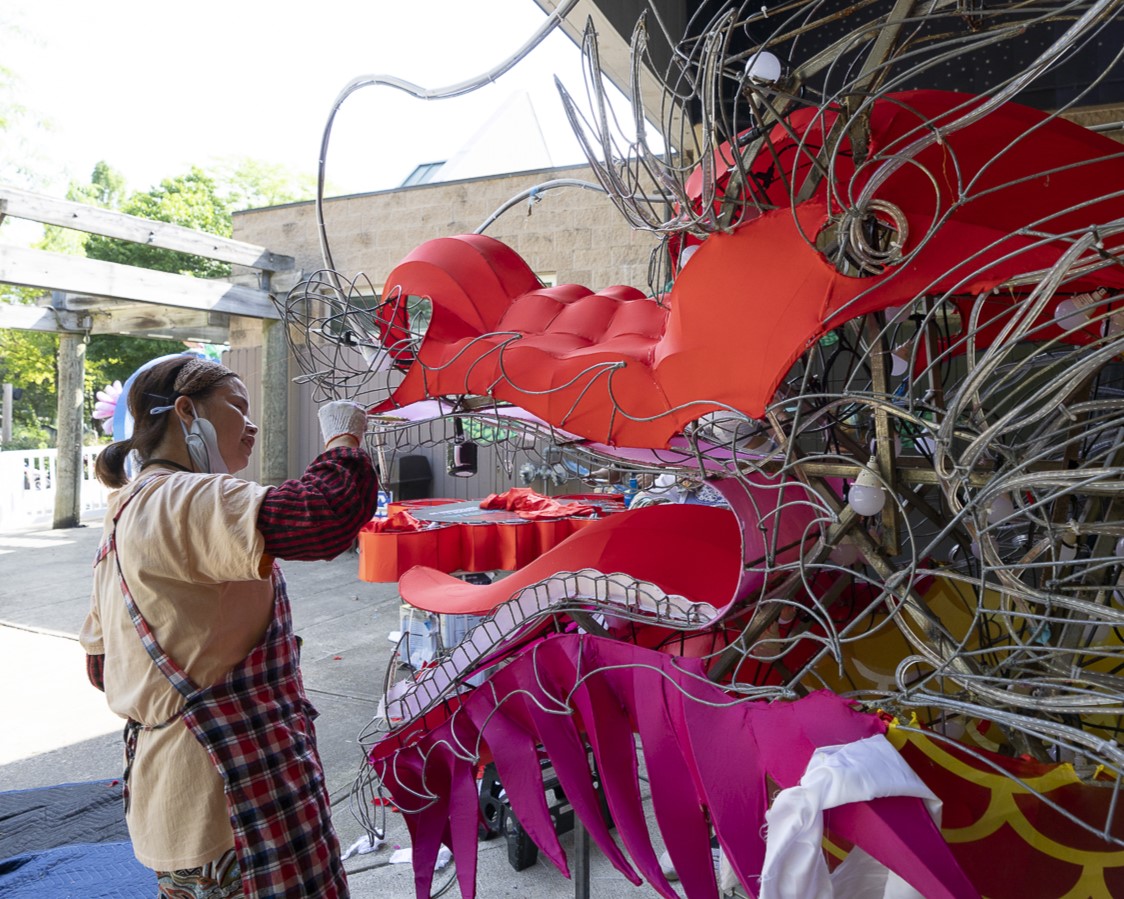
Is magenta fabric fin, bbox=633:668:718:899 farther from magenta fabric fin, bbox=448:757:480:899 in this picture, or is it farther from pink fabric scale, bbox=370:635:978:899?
magenta fabric fin, bbox=448:757:480:899

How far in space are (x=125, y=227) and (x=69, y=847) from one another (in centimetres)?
578

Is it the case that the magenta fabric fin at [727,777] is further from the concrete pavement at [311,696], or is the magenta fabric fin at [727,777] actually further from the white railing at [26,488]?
A: the white railing at [26,488]

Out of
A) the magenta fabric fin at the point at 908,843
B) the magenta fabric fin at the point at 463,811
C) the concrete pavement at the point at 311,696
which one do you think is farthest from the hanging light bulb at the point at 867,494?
the concrete pavement at the point at 311,696

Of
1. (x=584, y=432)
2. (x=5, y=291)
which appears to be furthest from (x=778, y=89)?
(x=5, y=291)

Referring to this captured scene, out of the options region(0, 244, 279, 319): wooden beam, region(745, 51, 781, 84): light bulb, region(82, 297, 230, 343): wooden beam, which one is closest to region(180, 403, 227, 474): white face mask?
region(745, 51, 781, 84): light bulb

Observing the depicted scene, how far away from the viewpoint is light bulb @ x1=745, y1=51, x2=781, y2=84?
1212mm

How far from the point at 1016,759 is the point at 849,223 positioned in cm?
83

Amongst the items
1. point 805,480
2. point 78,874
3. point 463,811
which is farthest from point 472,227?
point 805,480

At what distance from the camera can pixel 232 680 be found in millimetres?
1733

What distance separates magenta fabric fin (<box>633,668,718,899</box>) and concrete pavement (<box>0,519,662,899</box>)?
3.47 feet

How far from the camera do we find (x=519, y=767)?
183cm

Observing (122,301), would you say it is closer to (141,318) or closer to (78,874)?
(141,318)

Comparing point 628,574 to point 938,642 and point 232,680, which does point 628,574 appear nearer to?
point 938,642

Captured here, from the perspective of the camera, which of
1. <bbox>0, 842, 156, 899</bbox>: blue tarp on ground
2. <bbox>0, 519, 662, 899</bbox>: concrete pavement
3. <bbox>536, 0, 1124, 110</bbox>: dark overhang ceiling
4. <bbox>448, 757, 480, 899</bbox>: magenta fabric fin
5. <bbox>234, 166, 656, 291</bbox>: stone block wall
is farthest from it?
<bbox>234, 166, 656, 291</bbox>: stone block wall
